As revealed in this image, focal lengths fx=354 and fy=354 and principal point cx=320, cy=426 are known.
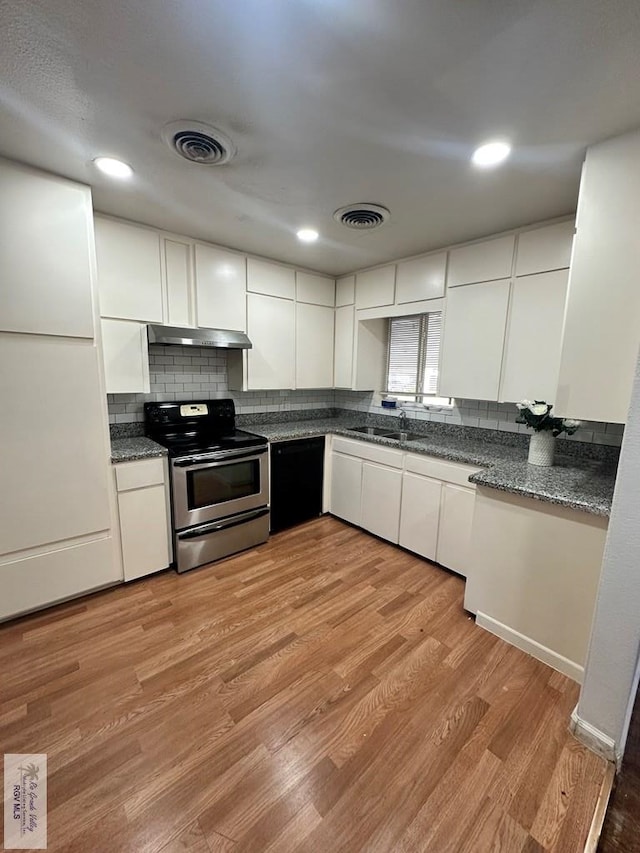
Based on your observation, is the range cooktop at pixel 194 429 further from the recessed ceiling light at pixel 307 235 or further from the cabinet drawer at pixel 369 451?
the recessed ceiling light at pixel 307 235

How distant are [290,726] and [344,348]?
2.99 m

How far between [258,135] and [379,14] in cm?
68

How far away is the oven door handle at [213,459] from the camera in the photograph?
2.49 meters

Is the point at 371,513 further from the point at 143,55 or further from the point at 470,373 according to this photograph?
the point at 143,55

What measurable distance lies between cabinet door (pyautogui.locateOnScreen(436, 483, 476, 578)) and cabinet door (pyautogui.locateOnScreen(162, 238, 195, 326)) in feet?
7.61

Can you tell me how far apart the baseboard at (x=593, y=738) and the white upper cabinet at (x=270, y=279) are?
10.8 feet

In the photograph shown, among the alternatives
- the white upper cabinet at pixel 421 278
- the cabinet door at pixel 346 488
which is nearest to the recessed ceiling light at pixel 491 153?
the white upper cabinet at pixel 421 278

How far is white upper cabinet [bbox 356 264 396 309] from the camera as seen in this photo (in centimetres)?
314

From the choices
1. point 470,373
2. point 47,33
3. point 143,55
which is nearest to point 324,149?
point 143,55

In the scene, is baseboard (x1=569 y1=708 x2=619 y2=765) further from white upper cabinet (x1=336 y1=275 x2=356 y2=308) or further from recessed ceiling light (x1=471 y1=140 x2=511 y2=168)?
white upper cabinet (x1=336 y1=275 x2=356 y2=308)

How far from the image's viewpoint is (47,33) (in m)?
1.07

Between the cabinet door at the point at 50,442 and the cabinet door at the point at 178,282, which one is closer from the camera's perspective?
the cabinet door at the point at 50,442

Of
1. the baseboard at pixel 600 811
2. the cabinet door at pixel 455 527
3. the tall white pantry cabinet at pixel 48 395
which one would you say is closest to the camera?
the baseboard at pixel 600 811

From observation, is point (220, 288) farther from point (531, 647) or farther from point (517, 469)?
point (531, 647)
